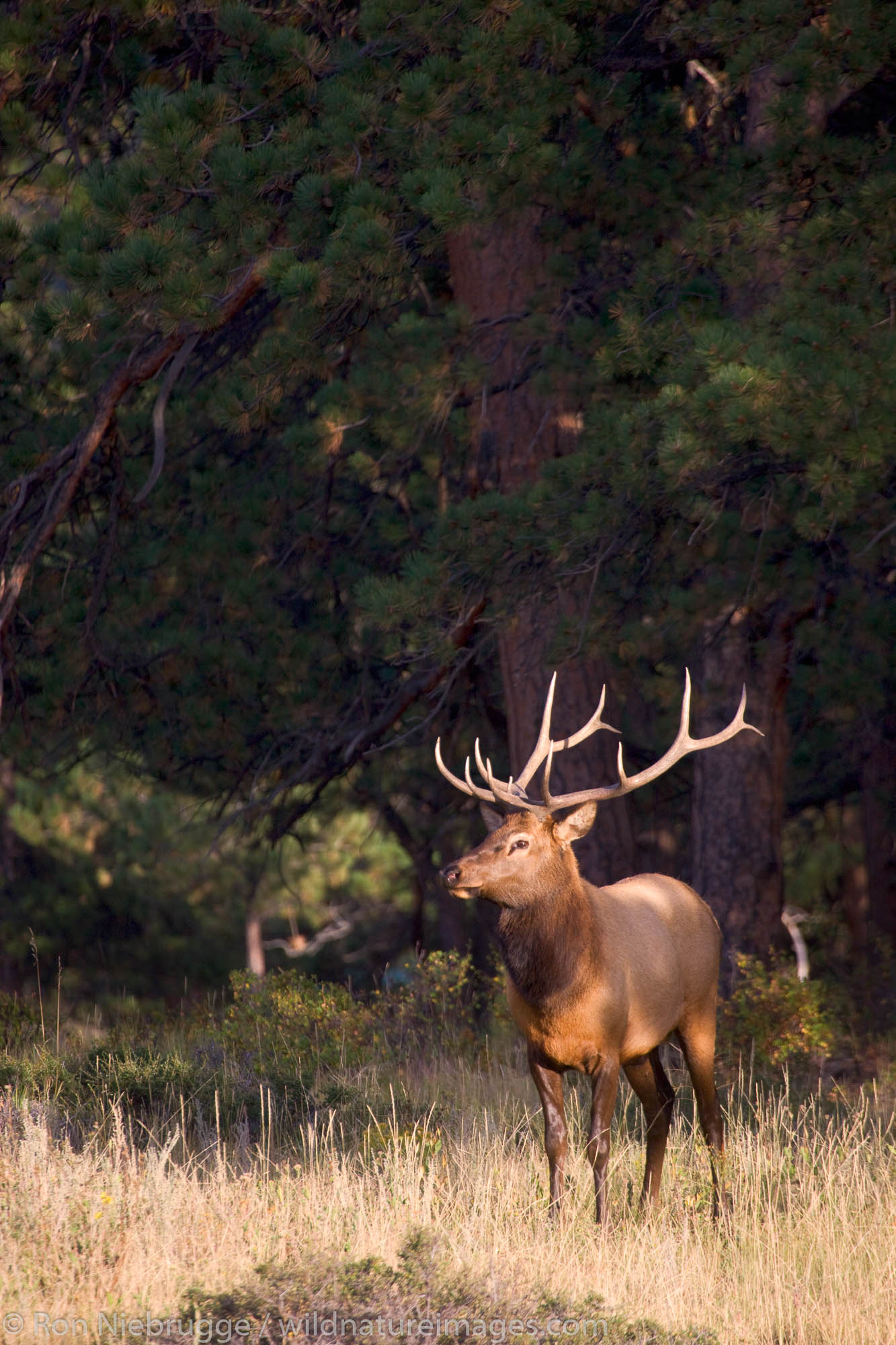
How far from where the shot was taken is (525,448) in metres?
11.1

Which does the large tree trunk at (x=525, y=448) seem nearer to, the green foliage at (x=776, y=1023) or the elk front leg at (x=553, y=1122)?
the green foliage at (x=776, y=1023)

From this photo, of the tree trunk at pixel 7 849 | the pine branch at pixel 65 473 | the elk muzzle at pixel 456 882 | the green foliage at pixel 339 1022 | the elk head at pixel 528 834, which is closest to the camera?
the elk muzzle at pixel 456 882

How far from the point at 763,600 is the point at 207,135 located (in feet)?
16.7

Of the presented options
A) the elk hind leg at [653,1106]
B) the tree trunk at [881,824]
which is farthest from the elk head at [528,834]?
the tree trunk at [881,824]

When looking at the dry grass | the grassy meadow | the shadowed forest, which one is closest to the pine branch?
the shadowed forest

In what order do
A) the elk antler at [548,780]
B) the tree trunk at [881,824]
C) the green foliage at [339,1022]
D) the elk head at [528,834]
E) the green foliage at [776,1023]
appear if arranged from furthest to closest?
the tree trunk at [881,824]
the green foliage at [776,1023]
the green foliage at [339,1022]
the elk antler at [548,780]
the elk head at [528,834]

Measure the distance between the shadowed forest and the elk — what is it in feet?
1.49

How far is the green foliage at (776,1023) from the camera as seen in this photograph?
10.0 meters

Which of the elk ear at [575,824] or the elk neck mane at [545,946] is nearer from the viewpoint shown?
the elk neck mane at [545,946]

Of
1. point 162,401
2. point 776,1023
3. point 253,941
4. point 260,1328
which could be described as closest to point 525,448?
point 162,401

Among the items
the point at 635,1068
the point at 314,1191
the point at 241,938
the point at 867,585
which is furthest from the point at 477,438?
the point at 241,938

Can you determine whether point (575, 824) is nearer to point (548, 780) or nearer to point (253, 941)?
point (548, 780)

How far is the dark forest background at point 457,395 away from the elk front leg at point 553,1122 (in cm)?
321

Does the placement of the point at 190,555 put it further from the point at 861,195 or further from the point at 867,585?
the point at 861,195
